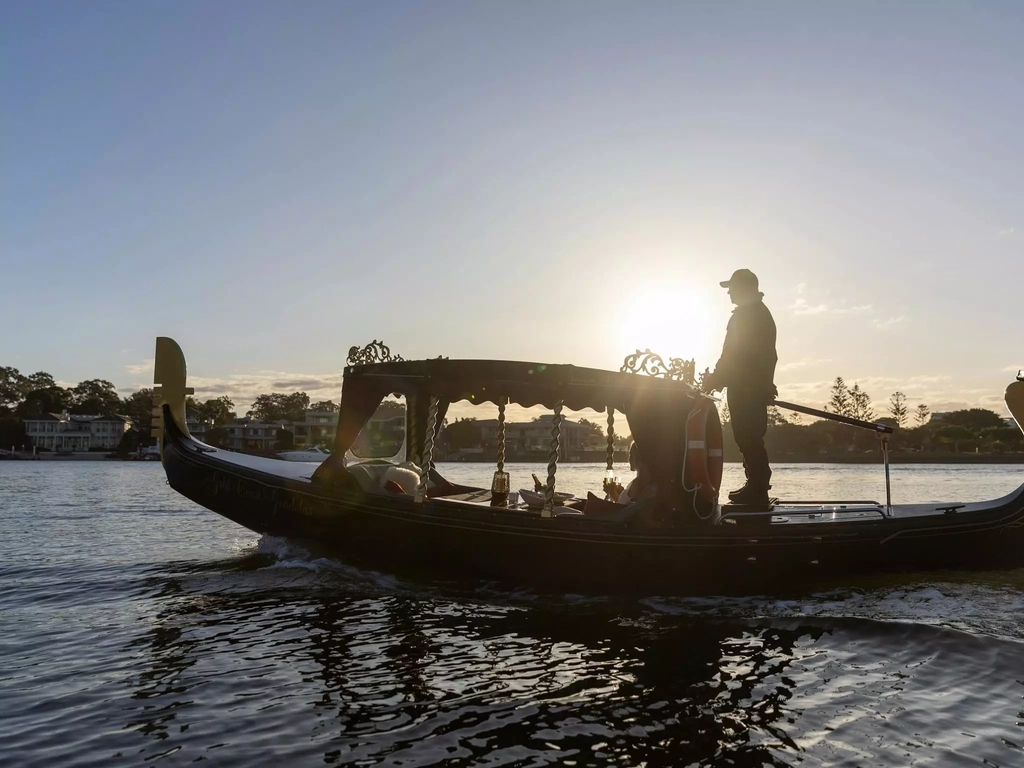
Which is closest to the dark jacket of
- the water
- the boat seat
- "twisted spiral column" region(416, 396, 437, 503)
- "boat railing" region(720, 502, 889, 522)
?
"boat railing" region(720, 502, 889, 522)

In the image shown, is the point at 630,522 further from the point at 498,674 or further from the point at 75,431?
the point at 75,431

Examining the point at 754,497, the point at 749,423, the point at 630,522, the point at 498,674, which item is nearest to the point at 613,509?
the point at 630,522

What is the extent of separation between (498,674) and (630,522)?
10.7 ft

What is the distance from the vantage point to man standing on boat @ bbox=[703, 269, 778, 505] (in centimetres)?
1045

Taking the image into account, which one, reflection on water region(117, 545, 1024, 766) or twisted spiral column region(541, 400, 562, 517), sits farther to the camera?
twisted spiral column region(541, 400, 562, 517)

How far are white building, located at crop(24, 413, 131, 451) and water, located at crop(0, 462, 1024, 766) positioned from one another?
129m

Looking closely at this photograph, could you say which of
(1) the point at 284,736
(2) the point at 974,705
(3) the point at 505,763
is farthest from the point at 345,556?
(2) the point at 974,705

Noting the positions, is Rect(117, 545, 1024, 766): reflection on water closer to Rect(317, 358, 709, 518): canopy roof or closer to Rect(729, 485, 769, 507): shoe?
Rect(317, 358, 709, 518): canopy roof

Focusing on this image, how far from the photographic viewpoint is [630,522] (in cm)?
939

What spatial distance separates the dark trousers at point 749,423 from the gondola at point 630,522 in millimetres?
809

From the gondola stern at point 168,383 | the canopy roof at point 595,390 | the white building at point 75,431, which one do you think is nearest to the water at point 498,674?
the canopy roof at point 595,390

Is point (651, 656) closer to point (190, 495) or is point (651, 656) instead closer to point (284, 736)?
point (284, 736)

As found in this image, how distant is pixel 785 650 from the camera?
290 inches

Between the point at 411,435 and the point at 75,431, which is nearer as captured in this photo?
the point at 411,435
